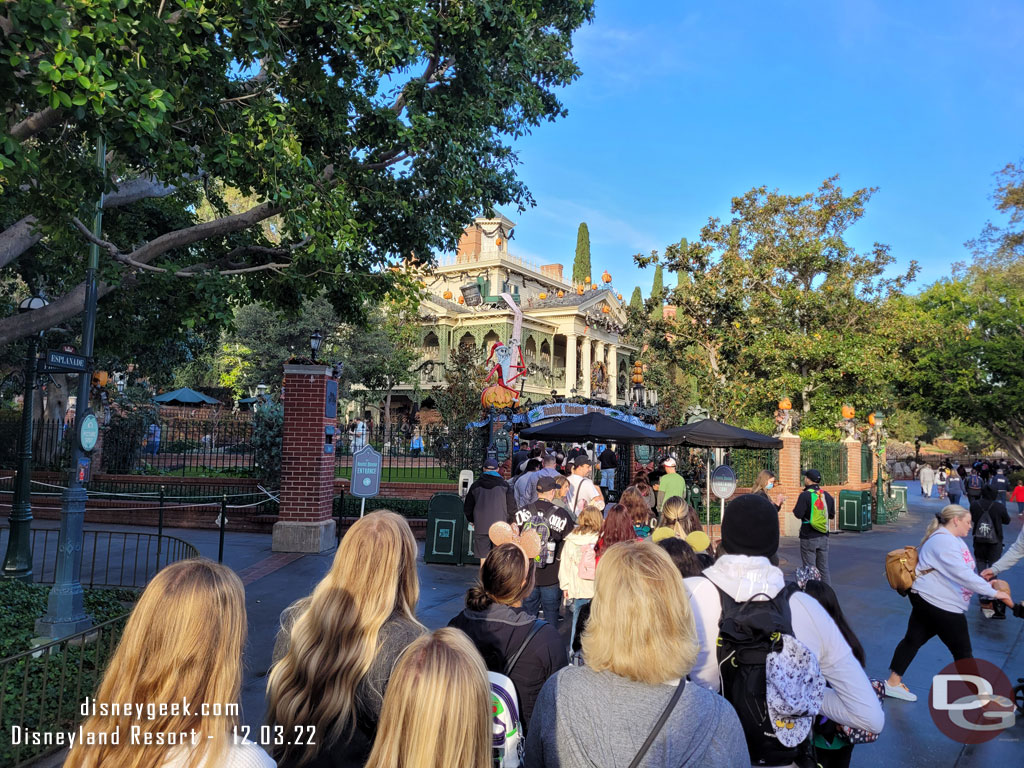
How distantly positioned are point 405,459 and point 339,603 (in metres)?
15.3

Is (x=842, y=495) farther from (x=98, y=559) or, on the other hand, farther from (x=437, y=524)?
(x=98, y=559)

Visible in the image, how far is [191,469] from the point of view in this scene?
19.0 meters

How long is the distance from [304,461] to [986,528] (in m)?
10.6

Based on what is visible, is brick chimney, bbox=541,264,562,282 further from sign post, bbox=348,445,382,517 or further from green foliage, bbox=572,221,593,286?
sign post, bbox=348,445,382,517

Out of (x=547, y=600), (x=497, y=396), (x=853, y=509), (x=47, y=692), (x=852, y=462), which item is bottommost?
(x=47, y=692)

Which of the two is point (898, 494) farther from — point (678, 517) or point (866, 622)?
point (678, 517)

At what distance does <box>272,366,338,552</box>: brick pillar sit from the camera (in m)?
11.0

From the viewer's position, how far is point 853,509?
17.9 metres

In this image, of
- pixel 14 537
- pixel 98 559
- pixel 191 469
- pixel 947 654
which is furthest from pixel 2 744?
pixel 191 469

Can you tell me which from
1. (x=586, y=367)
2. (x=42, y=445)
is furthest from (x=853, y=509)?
(x=586, y=367)

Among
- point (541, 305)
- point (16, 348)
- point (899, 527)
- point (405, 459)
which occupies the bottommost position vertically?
point (899, 527)

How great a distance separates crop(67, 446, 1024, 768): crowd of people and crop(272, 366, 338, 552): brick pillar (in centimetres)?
829

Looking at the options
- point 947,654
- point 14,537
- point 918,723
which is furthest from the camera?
point 14,537

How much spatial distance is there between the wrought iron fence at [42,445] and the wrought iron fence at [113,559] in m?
5.38
